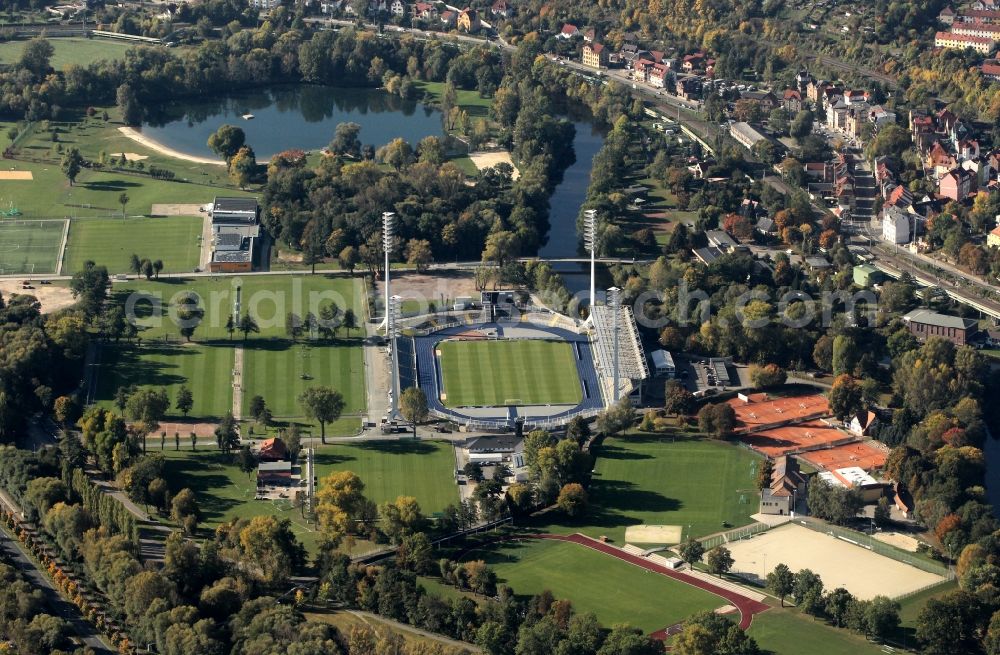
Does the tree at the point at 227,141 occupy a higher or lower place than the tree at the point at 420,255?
higher

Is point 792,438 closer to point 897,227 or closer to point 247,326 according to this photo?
point 897,227

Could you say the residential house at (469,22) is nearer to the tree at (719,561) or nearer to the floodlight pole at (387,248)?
the floodlight pole at (387,248)

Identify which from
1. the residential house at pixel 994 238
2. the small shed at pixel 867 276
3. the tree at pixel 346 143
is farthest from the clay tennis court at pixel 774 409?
the tree at pixel 346 143

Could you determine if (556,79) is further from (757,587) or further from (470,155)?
(757,587)

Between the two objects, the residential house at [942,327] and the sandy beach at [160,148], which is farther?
the sandy beach at [160,148]

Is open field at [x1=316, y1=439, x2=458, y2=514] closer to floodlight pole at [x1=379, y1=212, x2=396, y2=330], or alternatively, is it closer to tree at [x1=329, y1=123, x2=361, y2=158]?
floodlight pole at [x1=379, y1=212, x2=396, y2=330]

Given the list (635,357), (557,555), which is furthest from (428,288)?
(557,555)

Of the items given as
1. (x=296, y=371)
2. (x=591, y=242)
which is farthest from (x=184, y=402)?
(x=591, y=242)

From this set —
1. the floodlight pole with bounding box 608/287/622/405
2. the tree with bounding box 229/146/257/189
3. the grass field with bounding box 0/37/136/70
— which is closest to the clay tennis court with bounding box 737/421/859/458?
the floodlight pole with bounding box 608/287/622/405
